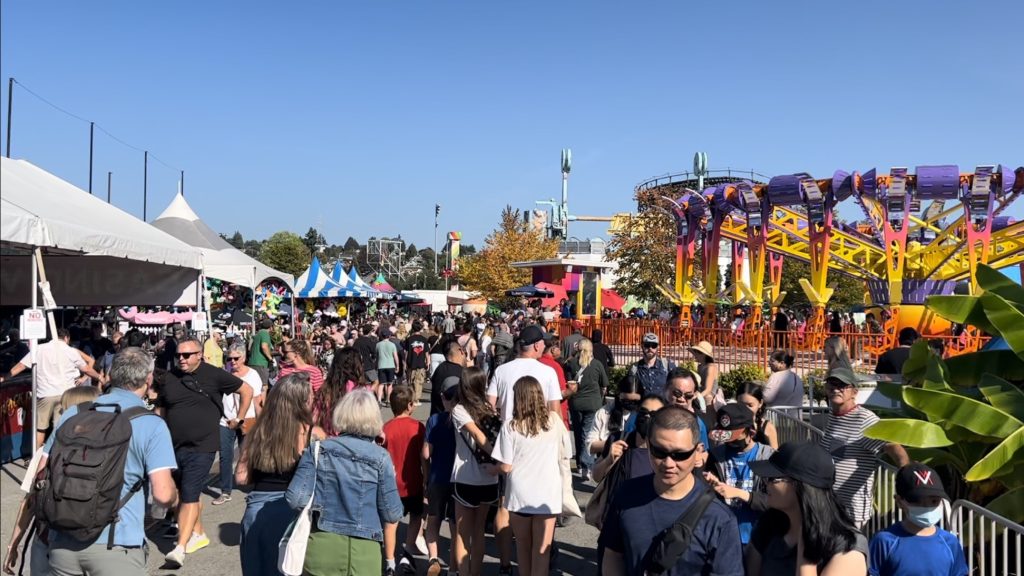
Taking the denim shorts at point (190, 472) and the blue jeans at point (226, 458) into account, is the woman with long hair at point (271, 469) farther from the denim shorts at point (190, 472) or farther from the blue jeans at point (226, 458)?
the blue jeans at point (226, 458)

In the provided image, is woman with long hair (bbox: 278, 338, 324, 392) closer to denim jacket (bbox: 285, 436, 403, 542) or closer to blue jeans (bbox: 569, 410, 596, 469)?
blue jeans (bbox: 569, 410, 596, 469)

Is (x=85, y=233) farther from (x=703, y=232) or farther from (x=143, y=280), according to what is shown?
(x=703, y=232)

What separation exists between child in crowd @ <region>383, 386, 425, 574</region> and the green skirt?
1420 mm

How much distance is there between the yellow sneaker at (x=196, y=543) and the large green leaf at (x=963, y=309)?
229 inches

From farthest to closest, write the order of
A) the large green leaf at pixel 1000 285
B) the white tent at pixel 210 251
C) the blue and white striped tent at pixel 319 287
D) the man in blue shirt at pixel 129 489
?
the blue and white striped tent at pixel 319 287
the white tent at pixel 210 251
the large green leaf at pixel 1000 285
the man in blue shirt at pixel 129 489

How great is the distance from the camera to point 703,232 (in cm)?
2305

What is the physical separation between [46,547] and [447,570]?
295 cm

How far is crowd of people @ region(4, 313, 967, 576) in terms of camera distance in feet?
9.32

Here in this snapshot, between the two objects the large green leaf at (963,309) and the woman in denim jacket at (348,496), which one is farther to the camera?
the large green leaf at (963,309)

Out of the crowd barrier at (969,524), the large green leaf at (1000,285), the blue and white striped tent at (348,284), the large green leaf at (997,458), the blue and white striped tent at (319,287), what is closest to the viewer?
the crowd barrier at (969,524)

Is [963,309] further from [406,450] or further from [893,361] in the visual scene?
[406,450]

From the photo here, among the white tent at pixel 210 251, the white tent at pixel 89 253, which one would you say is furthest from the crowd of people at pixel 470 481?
the white tent at pixel 210 251

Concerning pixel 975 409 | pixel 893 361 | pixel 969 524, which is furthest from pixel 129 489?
pixel 893 361

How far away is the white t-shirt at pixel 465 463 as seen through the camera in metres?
5.18
